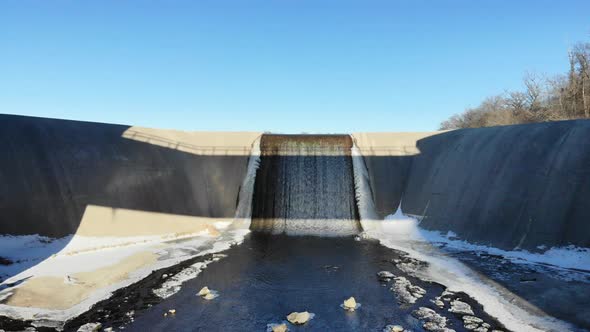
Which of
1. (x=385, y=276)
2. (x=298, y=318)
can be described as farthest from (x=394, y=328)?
(x=385, y=276)

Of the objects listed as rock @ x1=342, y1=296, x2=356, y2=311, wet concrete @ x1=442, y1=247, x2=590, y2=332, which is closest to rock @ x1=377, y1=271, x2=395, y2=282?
rock @ x1=342, y1=296, x2=356, y2=311

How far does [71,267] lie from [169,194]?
8504mm

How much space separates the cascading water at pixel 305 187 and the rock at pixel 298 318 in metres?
11.0

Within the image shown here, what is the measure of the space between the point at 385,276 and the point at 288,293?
3583mm

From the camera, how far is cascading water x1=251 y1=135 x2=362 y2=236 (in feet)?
71.7

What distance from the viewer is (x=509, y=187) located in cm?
1670

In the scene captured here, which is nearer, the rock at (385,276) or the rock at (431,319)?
the rock at (431,319)

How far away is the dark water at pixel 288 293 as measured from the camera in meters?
9.12

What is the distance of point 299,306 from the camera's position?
10.2 meters

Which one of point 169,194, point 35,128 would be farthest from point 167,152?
point 35,128

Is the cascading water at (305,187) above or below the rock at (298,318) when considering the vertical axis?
above

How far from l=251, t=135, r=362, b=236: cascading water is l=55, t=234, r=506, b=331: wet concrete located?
5.91 meters

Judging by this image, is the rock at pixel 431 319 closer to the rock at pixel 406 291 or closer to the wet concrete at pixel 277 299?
the wet concrete at pixel 277 299

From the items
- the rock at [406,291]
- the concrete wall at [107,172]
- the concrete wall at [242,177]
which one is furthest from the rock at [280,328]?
the concrete wall at [107,172]
